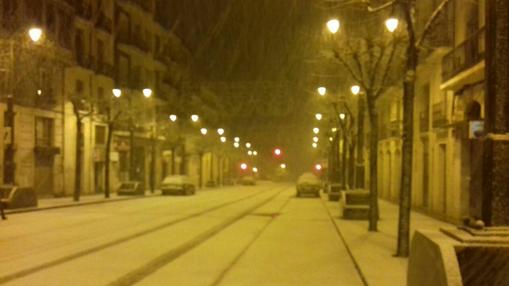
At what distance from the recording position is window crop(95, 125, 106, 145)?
55625mm

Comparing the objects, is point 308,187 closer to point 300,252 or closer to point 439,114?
point 439,114

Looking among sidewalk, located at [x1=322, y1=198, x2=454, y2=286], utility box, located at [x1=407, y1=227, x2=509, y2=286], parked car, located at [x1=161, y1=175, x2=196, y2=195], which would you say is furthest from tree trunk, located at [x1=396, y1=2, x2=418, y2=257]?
parked car, located at [x1=161, y1=175, x2=196, y2=195]

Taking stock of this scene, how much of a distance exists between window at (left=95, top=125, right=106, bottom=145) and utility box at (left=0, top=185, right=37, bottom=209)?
21.8 m

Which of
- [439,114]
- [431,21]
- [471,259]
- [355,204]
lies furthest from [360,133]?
[471,259]

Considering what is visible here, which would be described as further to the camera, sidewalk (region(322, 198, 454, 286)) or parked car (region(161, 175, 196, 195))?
parked car (region(161, 175, 196, 195))

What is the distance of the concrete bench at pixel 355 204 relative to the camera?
2938 cm

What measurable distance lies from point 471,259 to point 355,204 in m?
22.7

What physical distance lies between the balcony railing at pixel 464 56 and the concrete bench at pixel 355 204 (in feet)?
18.2

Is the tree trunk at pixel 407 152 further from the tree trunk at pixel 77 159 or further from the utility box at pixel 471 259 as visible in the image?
the tree trunk at pixel 77 159

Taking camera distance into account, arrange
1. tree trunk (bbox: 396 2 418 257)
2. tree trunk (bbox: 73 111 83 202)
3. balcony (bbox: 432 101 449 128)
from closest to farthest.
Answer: tree trunk (bbox: 396 2 418 257), balcony (bbox: 432 101 449 128), tree trunk (bbox: 73 111 83 202)

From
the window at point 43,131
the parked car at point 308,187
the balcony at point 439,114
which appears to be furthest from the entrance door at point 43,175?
the balcony at point 439,114

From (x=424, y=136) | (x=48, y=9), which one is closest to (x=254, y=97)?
(x=48, y=9)

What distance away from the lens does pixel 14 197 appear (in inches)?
1286

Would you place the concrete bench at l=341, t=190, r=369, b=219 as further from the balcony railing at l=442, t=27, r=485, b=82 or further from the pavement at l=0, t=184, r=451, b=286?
the balcony railing at l=442, t=27, r=485, b=82
